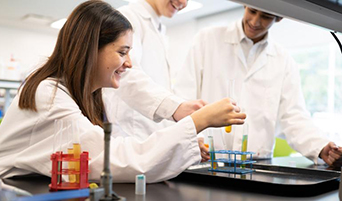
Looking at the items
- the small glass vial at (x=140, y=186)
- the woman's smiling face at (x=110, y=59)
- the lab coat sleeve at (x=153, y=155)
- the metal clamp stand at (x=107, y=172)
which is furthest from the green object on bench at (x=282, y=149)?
the metal clamp stand at (x=107, y=172)

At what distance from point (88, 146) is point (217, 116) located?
1.04 ft

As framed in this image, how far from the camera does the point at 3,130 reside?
3.23 ft

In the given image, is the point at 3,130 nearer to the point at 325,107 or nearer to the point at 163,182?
the point at 163,182

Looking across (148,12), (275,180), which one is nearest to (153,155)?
(275,180)

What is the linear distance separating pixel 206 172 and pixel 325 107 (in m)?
4.38

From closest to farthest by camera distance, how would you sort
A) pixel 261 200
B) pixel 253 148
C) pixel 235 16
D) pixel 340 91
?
pixel 261 200, pixel 253 148, pixel 340 91, pixel 235 16

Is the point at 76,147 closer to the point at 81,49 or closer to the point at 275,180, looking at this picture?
the point at 81,49

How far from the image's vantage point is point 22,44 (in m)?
6.93

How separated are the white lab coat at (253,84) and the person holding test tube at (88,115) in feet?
2.55

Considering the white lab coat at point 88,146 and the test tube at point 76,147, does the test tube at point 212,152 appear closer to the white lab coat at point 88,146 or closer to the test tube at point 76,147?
the white lab coat at point 88,146

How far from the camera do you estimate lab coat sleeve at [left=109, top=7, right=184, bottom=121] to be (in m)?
1.29

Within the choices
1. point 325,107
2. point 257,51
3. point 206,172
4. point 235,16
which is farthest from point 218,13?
point 206,172

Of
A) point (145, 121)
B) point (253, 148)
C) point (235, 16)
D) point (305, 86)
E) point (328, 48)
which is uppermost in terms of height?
point (235, 16)

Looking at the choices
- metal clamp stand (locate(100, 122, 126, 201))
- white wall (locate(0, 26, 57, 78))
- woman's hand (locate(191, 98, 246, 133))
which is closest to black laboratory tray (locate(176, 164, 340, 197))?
woman's hand (locate(191, 98, 246, 133))
